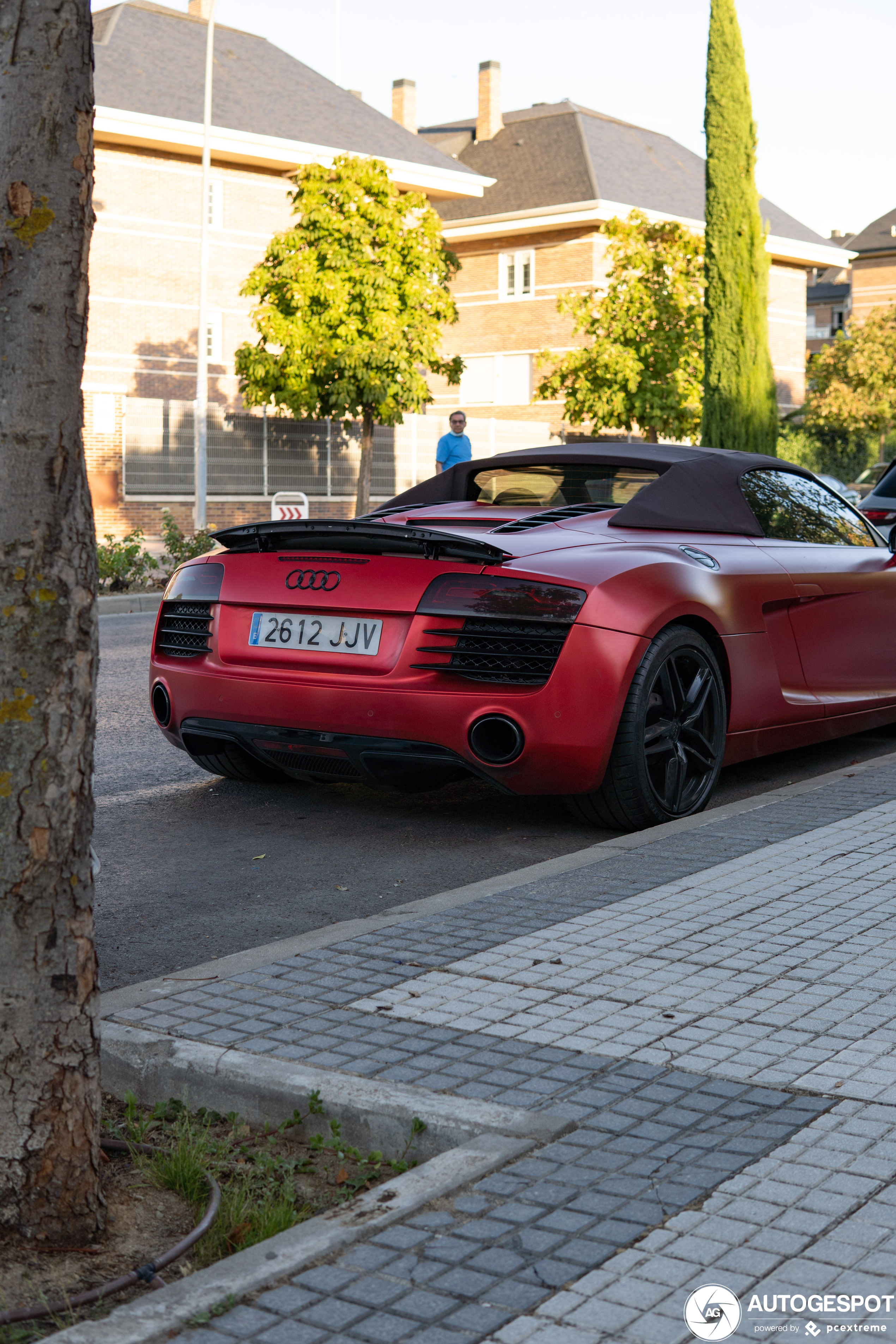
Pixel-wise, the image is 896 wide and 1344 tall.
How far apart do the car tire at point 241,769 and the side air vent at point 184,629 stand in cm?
55

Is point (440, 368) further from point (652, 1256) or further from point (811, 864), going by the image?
point (652, 1256)

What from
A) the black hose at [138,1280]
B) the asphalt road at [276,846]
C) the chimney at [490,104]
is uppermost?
the chimney at [490,104]

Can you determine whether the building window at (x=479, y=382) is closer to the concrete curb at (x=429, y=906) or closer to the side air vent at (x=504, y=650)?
the concrete curb at (x=429, y=906)

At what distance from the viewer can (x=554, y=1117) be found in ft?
9.73

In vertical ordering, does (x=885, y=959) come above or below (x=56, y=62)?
below

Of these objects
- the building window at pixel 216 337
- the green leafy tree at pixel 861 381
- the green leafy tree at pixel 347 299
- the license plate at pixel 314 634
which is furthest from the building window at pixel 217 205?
the license plate at pixel 314 634

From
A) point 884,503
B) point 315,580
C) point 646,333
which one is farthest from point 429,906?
point 646,333

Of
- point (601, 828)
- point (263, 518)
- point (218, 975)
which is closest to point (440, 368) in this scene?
point (263, 518)

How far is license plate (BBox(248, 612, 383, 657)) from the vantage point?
18.1 feet

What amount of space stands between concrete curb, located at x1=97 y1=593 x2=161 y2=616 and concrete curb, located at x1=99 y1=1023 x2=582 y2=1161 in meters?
15.2

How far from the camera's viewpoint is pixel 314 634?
5.64 meters

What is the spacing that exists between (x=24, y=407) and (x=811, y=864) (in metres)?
3.32

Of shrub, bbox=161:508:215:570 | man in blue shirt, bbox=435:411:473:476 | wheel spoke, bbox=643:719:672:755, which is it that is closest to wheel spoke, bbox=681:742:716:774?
wheel spoke, bbox=643:719:672:755

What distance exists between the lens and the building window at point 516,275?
1929 inches
